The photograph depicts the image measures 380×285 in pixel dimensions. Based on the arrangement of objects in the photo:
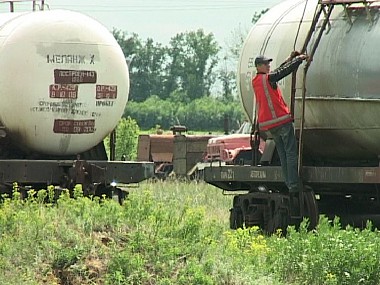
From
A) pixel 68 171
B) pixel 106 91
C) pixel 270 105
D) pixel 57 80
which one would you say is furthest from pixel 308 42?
pixel 68 171

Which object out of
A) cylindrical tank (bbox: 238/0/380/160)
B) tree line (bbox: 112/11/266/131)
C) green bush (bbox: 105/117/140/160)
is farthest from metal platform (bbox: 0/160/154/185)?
tree line (bbox: 112/11/266/131)

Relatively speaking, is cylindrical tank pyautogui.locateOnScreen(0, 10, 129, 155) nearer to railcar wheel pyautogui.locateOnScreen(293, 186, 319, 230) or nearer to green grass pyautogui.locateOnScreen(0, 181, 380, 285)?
railcar wheel pyautogui.locateOnScreen(293, 186, 319, 230)

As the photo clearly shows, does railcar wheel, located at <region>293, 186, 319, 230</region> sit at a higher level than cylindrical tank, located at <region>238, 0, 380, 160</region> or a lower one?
lower

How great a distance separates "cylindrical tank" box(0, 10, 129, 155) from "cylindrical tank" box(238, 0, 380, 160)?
2273 millimetres

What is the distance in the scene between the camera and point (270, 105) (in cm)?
1406

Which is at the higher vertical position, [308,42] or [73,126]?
[308,42]

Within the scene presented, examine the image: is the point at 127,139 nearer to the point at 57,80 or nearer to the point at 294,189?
the point at 57,80

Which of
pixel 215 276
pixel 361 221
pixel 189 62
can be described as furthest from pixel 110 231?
pixel 189 62

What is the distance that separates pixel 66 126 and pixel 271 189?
2.82 m

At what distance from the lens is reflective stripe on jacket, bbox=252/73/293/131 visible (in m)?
14.0

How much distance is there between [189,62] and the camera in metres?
91.9

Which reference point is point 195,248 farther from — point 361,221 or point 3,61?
point 3,61

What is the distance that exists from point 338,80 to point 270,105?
93cm

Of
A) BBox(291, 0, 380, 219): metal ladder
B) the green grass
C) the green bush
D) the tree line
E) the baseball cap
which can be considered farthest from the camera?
the tree line
